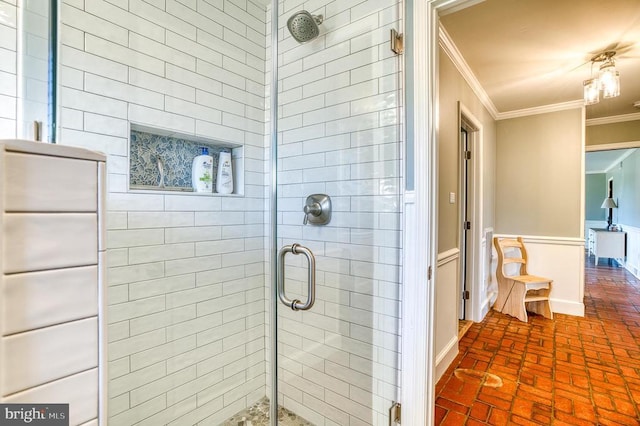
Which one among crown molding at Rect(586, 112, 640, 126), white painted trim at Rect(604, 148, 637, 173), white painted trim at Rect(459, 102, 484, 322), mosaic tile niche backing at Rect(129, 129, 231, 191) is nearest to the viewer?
mosaic tile niche backing at Rect(129, 129, 231, 191)

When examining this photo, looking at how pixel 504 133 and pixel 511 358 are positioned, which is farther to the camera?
pixel 504 133

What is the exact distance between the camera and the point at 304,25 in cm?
155

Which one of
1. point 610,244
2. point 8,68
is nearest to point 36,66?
point 8,68

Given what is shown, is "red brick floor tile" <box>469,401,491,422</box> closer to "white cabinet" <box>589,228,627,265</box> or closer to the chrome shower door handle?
the chrome shower door handle

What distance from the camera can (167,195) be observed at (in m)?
1.49

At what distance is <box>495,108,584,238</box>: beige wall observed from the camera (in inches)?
138

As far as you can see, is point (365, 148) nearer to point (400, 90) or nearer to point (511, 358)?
point (400, 90)

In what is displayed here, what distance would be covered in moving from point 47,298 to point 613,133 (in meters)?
5.67

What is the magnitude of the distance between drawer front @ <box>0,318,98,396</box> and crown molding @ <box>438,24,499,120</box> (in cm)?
214

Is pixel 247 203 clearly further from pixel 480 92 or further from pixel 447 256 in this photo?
pixel 480 92

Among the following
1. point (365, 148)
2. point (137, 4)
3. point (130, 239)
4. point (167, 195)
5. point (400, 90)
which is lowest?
point (130, 239)

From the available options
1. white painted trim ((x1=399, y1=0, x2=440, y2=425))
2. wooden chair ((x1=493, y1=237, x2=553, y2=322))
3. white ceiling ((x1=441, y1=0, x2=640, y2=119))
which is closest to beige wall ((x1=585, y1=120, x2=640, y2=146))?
white ceiling ((x1=441, y1=0, x2=640, y2=119))

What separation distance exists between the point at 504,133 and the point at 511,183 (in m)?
0.67

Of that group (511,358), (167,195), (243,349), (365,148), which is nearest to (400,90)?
(365,148)
